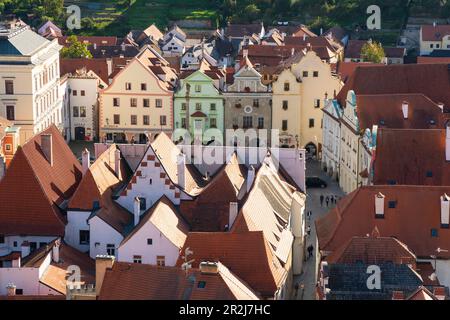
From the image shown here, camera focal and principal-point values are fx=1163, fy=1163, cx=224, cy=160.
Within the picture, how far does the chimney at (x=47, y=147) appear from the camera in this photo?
41.4 metres

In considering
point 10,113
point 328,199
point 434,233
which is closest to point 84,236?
point 434,233

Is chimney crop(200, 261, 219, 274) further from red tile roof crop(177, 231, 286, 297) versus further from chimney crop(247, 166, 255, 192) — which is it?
chimney crop(247, 166, 255, 192)

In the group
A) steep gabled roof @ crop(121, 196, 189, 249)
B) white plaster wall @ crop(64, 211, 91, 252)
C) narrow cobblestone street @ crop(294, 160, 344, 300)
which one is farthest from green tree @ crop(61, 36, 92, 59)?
steep gabled roof @ crop(121, 196, 189, 249)

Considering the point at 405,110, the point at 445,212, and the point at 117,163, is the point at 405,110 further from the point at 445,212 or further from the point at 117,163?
the point at 445,212

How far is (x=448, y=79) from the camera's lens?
5759 cm

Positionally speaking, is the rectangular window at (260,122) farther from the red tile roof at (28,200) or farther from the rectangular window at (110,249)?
the rectangular window at (110,249)

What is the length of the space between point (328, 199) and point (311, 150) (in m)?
10.7

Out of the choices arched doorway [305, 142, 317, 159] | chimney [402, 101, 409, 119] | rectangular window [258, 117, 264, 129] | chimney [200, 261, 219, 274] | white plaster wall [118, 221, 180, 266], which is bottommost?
arched doorway [305, 142, 317, 159]

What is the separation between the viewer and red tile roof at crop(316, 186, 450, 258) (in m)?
36.9

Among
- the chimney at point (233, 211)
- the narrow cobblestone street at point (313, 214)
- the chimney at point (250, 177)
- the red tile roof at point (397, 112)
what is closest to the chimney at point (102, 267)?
the chimney at point (233, 211)

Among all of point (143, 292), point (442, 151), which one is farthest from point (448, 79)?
point (143, 292)

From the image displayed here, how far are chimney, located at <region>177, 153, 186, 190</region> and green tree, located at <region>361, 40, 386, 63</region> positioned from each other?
1576 inches

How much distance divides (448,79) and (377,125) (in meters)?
8.35

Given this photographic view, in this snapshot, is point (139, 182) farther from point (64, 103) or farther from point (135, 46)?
point (135, 46)
